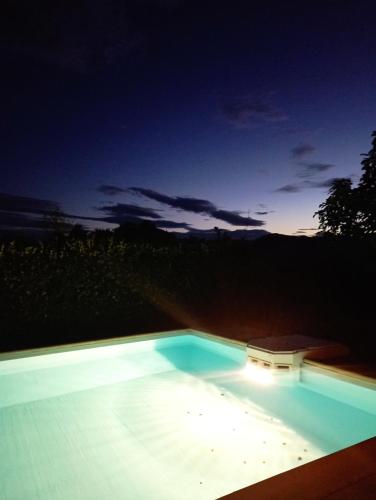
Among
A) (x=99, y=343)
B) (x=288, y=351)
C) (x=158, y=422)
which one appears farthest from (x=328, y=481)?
(x=99, y=343)

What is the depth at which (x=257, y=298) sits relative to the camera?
8953 mm

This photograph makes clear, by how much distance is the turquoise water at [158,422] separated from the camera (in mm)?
3084

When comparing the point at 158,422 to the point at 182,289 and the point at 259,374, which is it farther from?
the point at 182,289

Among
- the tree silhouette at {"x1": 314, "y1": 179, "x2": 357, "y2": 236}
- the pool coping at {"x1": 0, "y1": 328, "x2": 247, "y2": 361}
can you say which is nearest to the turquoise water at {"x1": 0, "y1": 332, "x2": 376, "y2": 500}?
the pool coping at {"x1": 0, "y1": 328, "x2": 247, "y2": 361}

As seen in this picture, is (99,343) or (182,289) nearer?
(99,343)

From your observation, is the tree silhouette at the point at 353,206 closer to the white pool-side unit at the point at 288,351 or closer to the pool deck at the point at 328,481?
the white pool-side unit at the point at 288,351

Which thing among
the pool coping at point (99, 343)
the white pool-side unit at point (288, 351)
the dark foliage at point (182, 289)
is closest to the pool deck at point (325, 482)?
the white pool-side unit at point (288, 351)

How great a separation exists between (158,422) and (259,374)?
4.52ft

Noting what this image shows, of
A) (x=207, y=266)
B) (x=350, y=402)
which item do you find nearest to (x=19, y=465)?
(x=350, y=402)

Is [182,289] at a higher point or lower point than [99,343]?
higher

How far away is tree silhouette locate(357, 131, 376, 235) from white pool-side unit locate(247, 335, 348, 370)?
5.27 metres

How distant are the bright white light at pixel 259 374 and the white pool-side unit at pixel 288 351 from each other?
0.06 meters

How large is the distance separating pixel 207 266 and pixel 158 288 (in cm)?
157

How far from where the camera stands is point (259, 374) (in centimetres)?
448
